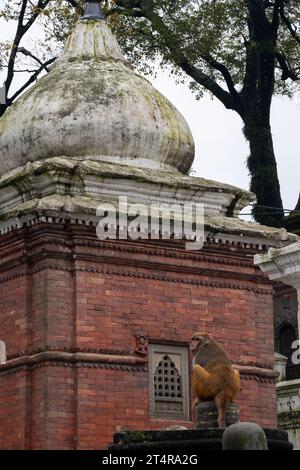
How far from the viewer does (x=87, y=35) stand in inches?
768

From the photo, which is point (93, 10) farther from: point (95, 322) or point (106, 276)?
point (95, 322)

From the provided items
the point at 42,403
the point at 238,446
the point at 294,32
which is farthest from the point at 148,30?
the point at 238,446

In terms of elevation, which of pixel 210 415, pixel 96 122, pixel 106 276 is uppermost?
pixel 96 122

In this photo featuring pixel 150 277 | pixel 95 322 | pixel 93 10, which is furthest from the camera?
pixel 93 10

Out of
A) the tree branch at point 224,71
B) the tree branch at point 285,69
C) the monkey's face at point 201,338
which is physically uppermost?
the tree branch at point 285,69

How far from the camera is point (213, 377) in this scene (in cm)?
1577

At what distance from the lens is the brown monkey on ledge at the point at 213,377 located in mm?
15602

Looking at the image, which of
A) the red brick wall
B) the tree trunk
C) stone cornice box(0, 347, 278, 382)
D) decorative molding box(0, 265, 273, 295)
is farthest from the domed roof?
the tree trunk

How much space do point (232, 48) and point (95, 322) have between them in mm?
11139

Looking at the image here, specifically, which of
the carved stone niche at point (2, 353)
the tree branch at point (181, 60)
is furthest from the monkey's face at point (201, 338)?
the tree branch at point (181, 60)

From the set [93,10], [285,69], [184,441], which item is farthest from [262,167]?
[184,441]

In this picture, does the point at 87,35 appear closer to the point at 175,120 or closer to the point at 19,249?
the point at 175,120

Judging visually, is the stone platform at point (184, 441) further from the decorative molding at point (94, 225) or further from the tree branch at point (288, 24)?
the tree branch at point (288, 24)

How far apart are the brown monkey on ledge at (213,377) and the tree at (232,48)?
950cm
